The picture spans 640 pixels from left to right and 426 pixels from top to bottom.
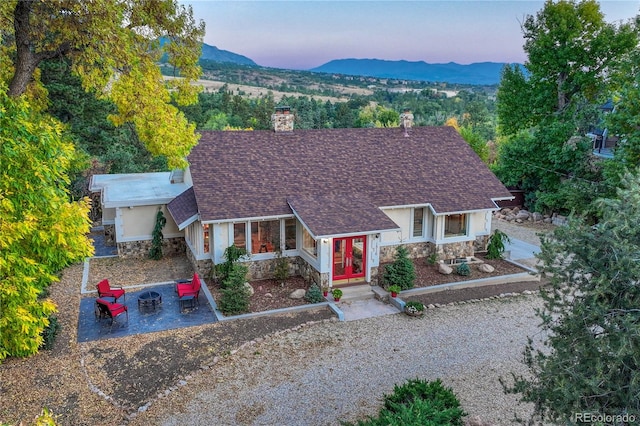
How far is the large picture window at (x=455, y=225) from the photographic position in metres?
19.1

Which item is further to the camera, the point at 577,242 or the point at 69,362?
the point at 69,362

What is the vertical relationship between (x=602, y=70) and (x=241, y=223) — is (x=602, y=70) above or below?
above

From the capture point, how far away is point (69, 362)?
37.0ft

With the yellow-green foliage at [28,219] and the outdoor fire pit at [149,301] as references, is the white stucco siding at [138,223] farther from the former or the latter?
the yellow-green foliage at [28,219]

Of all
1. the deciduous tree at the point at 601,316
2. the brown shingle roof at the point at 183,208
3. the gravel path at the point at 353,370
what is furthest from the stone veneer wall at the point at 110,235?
the deciduous tree at the point at 601,316

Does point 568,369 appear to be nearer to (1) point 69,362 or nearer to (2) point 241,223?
(1) point 69,362

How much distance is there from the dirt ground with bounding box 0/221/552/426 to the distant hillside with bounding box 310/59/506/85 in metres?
125

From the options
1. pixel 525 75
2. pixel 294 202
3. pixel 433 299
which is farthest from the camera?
pixel 525 75

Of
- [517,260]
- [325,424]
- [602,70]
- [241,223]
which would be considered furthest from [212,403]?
[602,70]

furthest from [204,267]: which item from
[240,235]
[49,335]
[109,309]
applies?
[49,335]

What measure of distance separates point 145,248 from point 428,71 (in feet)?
434

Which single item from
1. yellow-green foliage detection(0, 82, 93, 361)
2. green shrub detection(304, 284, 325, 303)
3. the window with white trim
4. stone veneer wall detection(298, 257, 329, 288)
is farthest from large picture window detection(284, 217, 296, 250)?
yellow-green foliage detection(0, 82, 93, 361)

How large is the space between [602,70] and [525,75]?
4.89 meters

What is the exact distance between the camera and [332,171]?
19000mm
